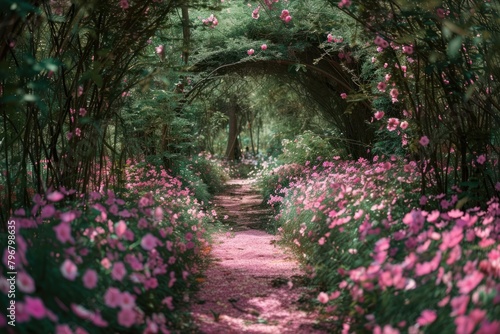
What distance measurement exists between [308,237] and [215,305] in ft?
4.65

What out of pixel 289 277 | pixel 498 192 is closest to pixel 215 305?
pixel 289 277

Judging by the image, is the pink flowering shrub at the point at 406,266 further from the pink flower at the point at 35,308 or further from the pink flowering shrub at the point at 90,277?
the pink flower at the point at 35,308

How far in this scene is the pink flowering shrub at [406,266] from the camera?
191 centimetres

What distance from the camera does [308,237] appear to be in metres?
4.44

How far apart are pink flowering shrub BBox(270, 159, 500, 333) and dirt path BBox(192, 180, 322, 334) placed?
19 centimetres

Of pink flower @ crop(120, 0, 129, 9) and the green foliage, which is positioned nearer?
pink flower @ crop(120, 0, 129, 9)

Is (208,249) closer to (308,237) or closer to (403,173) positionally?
(308,237)

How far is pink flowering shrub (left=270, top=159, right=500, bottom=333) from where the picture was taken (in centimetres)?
191

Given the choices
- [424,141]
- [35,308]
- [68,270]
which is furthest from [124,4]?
[35,308]

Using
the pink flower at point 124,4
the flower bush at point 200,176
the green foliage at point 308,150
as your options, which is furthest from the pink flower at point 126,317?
the green foliage at point 308,150

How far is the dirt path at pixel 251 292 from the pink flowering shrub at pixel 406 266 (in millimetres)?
186

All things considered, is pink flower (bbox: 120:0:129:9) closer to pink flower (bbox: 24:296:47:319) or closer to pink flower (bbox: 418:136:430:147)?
pink flower (bbox: 418:136:430:147)

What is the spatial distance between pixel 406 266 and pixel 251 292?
56.2 inches

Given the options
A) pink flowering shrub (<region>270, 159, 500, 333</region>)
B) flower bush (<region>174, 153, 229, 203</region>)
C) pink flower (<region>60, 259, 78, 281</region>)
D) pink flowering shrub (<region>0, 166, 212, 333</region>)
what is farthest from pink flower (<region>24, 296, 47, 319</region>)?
flower bush (<region>174, 153, 229, 203</region>)
